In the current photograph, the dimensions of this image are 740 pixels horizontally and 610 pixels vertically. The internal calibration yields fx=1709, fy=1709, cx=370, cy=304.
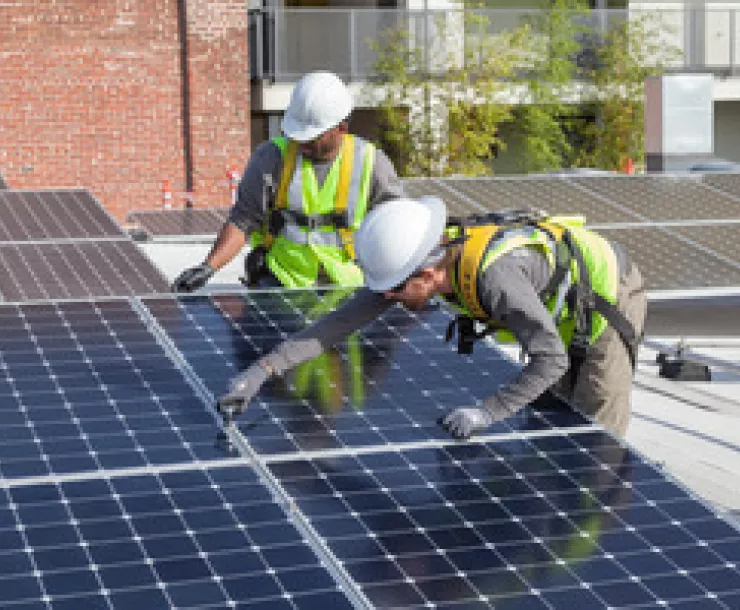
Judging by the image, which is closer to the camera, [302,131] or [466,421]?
[466,421]

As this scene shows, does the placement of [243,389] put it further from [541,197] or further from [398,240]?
Result: [541,197]

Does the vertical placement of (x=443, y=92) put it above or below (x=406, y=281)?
above

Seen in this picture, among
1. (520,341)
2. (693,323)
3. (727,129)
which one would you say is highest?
(520,341)

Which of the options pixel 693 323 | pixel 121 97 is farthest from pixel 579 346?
pixel 121 97

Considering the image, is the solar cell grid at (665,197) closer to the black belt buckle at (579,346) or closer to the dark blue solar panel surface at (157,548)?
the black belt buckle at (579,346)

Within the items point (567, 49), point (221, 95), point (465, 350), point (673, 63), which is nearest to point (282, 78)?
point (221, 95)

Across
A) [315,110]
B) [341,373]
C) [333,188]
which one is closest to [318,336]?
[341,373]

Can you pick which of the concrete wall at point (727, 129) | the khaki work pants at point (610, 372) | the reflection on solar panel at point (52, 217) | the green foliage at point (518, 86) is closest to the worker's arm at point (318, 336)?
the khaki work pants at point (610, 372)

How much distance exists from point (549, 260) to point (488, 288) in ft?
1.69

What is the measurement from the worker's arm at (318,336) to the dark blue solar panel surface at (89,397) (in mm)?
287

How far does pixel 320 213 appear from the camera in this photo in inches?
342

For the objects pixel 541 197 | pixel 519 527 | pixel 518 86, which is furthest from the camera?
pixel 518 86

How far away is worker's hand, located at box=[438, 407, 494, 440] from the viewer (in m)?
5.69

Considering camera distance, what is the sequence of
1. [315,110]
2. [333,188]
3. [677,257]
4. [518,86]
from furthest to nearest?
[518,86] → [677,257] → [333,188] → [315,110]
